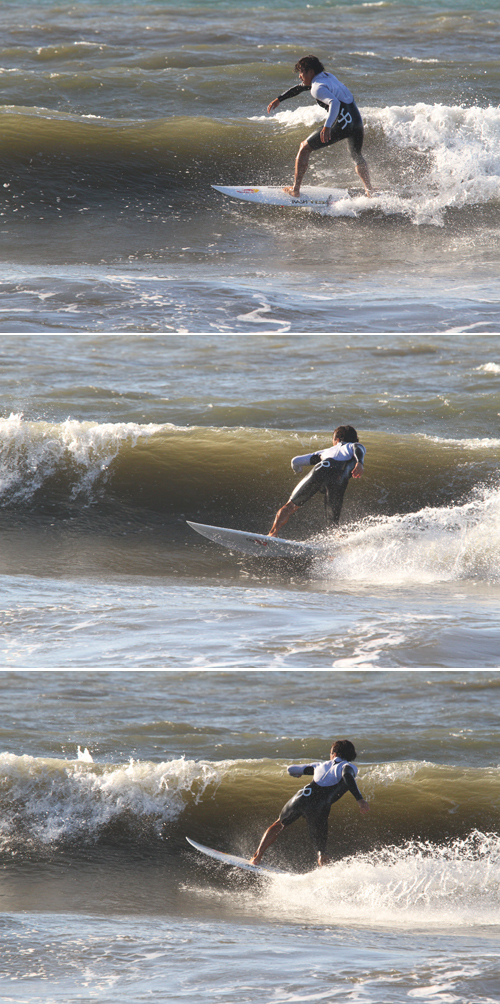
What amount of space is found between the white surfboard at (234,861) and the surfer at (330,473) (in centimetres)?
283

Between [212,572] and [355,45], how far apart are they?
14.0 metres

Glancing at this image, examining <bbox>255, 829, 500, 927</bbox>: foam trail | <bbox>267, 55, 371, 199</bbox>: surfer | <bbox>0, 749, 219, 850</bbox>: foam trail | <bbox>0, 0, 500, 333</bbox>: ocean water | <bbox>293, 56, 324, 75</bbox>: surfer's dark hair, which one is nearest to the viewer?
<bbox>255, 829, 500, 927</bbox>: foam trail

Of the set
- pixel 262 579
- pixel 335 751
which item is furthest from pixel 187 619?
pixel 335 751

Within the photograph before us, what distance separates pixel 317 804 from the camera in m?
6.98

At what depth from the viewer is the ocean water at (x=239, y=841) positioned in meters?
4.90

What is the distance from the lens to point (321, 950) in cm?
521

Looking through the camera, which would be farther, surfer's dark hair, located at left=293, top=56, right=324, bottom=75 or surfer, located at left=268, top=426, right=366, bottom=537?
surfer's dark hair, located at left=293, top=56, right=324, bottom=75

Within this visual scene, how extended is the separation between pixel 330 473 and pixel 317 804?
306 centimetres

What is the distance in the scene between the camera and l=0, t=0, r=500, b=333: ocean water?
9.39 meters

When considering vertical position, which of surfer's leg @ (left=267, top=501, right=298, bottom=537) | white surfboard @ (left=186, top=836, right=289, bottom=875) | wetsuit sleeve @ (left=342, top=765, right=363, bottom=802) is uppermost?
surfer's leg @ (left=267, top=501, right=298, bottom=537)

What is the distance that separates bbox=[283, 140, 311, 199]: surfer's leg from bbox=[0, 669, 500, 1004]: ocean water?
19.0ft

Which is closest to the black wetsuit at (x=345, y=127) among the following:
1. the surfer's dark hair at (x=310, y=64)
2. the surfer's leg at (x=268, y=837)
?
the surfer's dark hair at (x=310, y=64)

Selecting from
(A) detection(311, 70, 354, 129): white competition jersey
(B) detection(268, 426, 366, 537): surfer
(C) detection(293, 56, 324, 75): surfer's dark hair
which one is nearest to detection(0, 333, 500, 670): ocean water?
(B) detection(268, 426, 366, 537): surfer

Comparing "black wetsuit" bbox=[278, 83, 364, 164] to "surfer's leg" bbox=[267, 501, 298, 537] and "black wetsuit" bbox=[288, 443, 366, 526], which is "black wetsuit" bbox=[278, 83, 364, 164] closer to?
"black wetsuit" bbox=[288, 443, 366, 526]
